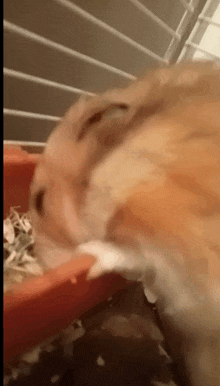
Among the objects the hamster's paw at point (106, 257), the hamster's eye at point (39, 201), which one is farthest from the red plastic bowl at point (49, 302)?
the hamster's eye at point (39, 201)

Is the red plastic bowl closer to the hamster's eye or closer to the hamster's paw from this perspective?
the hamster's paw

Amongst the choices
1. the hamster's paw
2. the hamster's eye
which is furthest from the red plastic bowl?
the hamster's eye

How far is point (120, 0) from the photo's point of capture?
1.22m

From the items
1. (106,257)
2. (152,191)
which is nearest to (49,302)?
(106,257)

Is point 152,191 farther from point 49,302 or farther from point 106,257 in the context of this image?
point 49,302

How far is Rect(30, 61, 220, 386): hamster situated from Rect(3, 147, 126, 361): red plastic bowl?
61 millimetres

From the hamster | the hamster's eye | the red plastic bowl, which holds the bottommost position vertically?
the red plastic bowl

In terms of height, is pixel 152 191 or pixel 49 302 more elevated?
pixel 152 191

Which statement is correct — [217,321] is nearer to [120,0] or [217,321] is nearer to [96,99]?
[96,99]

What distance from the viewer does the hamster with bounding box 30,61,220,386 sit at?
2.46 feet

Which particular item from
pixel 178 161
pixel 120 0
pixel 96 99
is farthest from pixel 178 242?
pixel 120 0

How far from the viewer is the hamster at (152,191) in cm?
75

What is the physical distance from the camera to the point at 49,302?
0.75 meters

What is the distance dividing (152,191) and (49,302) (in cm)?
31
